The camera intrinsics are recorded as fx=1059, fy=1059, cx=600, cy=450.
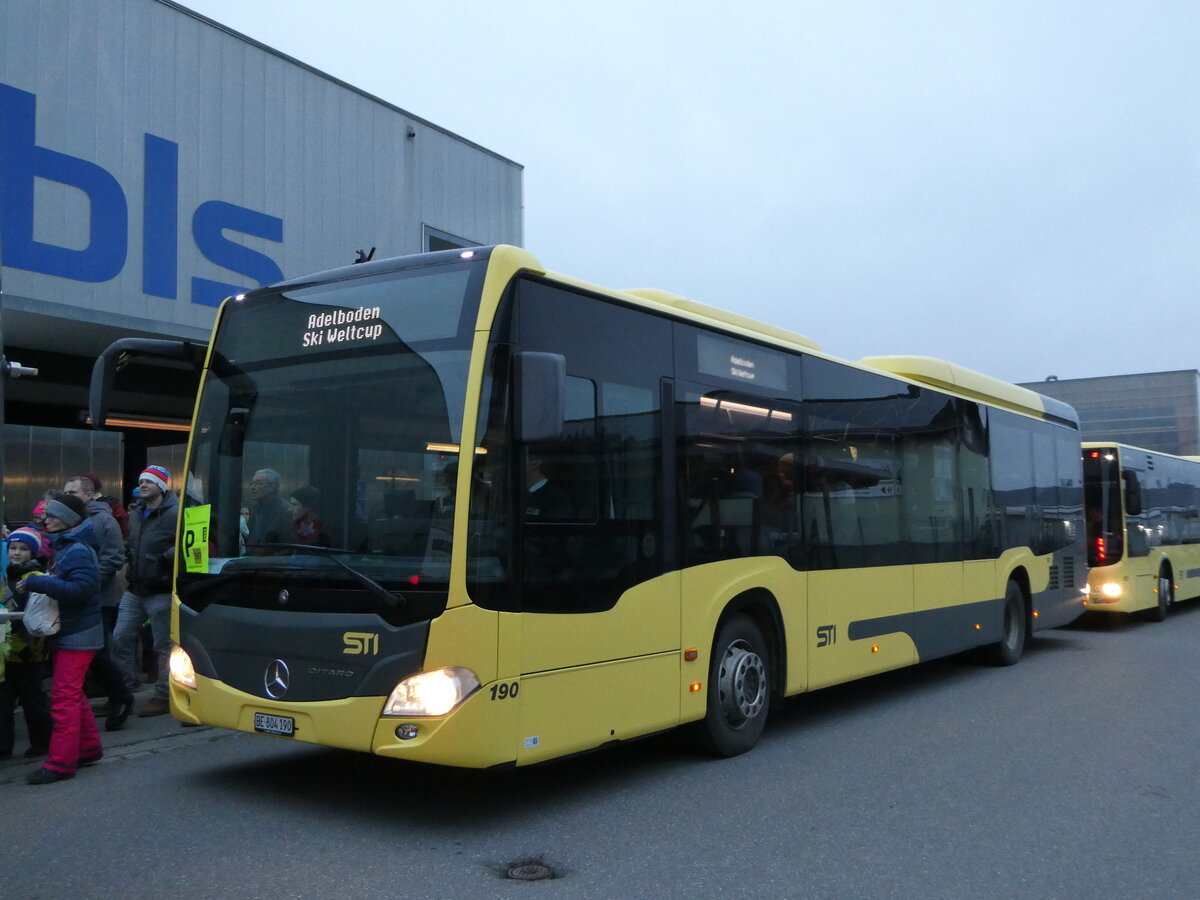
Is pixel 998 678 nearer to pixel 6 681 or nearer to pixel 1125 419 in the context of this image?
pixel 6 681

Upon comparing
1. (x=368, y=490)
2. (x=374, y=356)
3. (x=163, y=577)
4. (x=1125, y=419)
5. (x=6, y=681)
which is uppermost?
(x=1125, y=419)

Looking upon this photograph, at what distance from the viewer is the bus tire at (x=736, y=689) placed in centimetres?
694

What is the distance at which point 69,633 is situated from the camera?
6473mm

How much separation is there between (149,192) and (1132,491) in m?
14.9

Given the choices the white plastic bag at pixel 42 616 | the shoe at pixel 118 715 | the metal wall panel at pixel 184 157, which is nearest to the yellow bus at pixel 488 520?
the white plastic bag at pixel 42 616

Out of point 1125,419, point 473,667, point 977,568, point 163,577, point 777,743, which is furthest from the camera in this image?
point 1125,419

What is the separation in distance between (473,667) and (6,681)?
148 inches

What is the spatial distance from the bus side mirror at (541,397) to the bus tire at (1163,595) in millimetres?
15353

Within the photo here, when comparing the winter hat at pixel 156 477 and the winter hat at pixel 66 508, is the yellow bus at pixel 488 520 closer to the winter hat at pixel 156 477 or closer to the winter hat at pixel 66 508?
the winter hat at pixel 66 508

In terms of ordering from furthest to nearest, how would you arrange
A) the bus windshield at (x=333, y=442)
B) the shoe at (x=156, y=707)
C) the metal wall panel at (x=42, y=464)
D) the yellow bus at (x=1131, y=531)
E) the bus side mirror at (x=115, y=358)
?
the yellow bus at (x=1131, y=531)
the metal wall panel at (x=42, y=464)
the shoe at (x=156, y=707)
the bus side mirror at (x=115, y=358)
the bus windshield at (x=333, y=442)

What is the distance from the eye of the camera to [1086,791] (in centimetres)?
631

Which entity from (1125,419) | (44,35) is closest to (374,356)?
(44,35)

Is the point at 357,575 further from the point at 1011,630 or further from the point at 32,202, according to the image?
the point at 32,202

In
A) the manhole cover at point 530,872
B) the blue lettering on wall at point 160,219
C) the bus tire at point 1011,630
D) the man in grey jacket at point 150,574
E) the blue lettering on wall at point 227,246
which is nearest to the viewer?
the manhole cover at point 530,872
